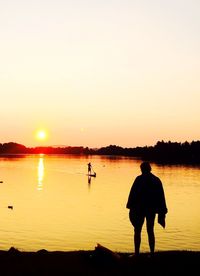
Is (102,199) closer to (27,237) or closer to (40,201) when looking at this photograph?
(40,201)

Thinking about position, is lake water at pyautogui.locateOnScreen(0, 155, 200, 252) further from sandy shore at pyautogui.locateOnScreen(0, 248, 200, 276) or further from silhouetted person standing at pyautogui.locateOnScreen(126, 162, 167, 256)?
silhouetted person standing at pyautogui.locateOnScreen(126, 162, 167, 256)

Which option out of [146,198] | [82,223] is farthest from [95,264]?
[82,223]

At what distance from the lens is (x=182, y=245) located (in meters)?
32.3

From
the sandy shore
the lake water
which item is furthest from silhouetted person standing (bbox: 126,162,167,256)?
the lake water

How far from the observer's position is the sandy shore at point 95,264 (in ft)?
40.2

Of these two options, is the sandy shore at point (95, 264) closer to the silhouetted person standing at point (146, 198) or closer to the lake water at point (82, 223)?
the silhouetted person standing at point (146, 198)

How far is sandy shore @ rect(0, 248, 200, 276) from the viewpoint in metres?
12.2

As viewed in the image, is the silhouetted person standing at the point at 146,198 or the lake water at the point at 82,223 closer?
the silhouetted person standing at the point at 146,198

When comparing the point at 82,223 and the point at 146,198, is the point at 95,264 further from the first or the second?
the point at 82,223

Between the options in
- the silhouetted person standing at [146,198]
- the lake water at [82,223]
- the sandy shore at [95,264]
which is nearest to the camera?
the sandy shore at [95,264]

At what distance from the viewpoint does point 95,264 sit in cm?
1290

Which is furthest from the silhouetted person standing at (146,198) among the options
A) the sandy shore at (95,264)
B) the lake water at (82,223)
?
the lake water at (82,223)

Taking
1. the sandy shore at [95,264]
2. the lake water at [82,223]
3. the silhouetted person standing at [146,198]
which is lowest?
the lake water at [82,223]

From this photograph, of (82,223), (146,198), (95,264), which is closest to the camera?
(95,264)
